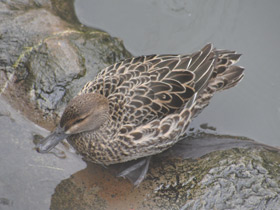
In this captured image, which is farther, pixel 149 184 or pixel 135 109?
pixel 149 184

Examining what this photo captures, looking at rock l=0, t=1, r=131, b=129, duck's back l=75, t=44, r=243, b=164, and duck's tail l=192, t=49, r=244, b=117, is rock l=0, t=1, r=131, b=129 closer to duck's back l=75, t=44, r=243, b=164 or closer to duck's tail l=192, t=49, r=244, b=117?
duck's back l=75, t=44, r=243, b=164

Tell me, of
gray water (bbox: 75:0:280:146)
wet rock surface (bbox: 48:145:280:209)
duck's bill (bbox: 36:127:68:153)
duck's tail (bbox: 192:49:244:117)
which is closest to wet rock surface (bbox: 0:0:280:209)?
wet rock surface (bbox: 48:145:280:209)

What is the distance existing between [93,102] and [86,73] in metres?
1.25

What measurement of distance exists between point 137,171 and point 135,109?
36.5 inches

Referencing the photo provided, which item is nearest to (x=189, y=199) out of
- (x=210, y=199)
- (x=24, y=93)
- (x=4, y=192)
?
(x=210, y=199)

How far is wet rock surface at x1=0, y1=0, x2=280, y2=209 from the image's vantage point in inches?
183

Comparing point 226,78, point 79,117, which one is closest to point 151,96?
point 79,117

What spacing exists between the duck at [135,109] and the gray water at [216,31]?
133 cm

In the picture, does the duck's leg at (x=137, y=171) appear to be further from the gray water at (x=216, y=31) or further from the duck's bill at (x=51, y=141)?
the gray water at (x=216, y=31)

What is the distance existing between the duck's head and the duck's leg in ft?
2.50

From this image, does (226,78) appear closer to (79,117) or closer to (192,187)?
(192,187)

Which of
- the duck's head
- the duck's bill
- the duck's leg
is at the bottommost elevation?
the duck's leg

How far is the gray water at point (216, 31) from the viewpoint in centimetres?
661

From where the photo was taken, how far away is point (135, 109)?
194 inches
